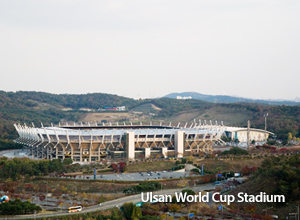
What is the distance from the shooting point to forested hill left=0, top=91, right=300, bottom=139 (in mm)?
101562

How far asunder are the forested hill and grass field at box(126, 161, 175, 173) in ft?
137

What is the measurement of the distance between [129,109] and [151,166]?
352ft

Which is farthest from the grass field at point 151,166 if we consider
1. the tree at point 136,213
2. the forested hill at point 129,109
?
the forested hill at point 129,109

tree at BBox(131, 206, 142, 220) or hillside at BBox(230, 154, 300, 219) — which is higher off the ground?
hillside at BBox(230, 154, 300, 219)

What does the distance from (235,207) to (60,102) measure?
142 m

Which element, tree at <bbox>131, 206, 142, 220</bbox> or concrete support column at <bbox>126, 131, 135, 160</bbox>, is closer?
tree at <bbox>131, 206, 142, 220</bbox>

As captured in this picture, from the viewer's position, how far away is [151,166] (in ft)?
188

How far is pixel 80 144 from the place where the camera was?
6278 centimetres

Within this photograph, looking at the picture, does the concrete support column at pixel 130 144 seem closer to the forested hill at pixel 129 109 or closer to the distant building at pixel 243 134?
the distant building at pixel 243 134

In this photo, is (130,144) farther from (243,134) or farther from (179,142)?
(243,134)

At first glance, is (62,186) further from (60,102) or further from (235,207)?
(60,102)

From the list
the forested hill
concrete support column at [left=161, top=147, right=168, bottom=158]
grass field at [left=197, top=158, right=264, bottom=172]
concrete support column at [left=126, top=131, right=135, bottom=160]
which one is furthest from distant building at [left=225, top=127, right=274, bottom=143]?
concrete support column at [left=126, top=131, right=135, bottom=160]

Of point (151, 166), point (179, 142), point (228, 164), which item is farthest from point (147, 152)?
point (228, 164)

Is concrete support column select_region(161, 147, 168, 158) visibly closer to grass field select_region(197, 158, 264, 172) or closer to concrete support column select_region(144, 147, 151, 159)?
concrete support column select_region(144, 147, 151, 159)
